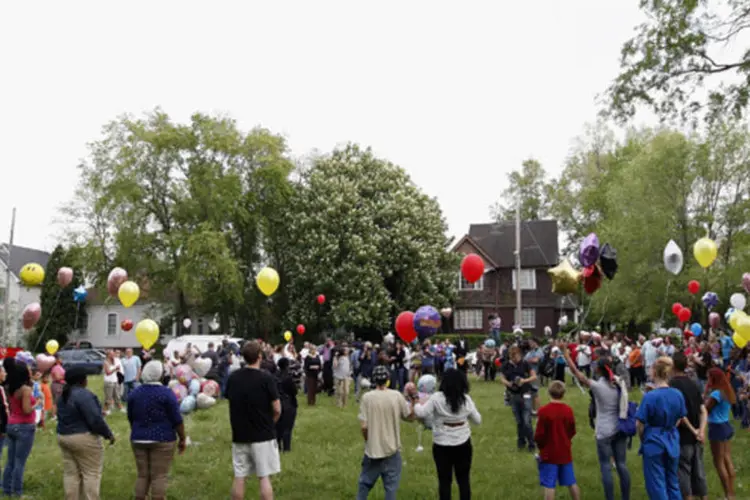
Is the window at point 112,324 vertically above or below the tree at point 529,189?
below

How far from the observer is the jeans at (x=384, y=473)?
6750 mm

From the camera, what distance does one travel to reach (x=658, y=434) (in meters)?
6.49

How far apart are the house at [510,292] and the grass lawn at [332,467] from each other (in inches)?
1176

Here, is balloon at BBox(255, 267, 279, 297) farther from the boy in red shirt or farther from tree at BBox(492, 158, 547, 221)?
tree at BBox(492, 158, 547, 221)

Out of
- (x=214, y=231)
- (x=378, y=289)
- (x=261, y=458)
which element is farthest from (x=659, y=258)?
(x=261, y=458)

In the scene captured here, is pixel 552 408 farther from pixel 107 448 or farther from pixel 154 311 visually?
pixel 154 311

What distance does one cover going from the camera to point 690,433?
6996 millimetres

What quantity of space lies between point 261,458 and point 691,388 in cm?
436

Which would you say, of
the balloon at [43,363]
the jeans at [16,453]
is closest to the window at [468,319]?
the balloon at [43,363]

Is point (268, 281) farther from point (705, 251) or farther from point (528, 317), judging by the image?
point (528, 317)

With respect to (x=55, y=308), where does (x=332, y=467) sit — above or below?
below

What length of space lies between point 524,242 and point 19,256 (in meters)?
37.6

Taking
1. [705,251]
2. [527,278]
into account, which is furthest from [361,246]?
[705,251]

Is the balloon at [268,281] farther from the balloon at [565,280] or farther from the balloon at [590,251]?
the balloon at [590,251]
